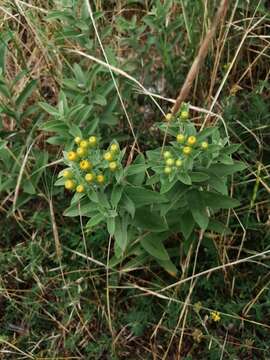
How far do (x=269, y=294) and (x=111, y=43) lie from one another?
1602 millimetres

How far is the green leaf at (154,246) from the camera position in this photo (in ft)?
7.89

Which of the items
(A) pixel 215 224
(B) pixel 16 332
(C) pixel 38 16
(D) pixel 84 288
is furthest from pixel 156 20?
(B) pixel 16 332

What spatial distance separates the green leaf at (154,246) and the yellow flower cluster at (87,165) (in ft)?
1.65

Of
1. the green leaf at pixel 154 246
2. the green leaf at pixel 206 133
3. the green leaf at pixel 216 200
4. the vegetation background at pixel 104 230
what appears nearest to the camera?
the green leaf at pixel 206 133

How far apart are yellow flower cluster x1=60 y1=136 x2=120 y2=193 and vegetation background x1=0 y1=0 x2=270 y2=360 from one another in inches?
13.9

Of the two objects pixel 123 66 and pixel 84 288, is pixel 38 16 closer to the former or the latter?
pixel 123 66

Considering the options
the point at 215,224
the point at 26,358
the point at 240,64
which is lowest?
the point at 26,358

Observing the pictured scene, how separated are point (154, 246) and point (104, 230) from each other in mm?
388

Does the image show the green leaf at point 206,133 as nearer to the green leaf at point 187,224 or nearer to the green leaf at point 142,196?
the green leaf at point 142,196

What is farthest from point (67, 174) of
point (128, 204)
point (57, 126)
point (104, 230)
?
point (104, 230)

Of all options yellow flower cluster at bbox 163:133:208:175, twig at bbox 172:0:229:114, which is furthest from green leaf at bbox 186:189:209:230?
twig at bbox 172:0:229:114

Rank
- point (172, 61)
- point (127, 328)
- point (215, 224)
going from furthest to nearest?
point (172, 61) < point (127, 328) < point (215, 224)

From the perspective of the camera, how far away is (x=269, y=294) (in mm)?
2490

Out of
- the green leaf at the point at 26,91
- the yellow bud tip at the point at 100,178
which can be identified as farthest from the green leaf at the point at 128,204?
the green leaf at the point at 26,91
